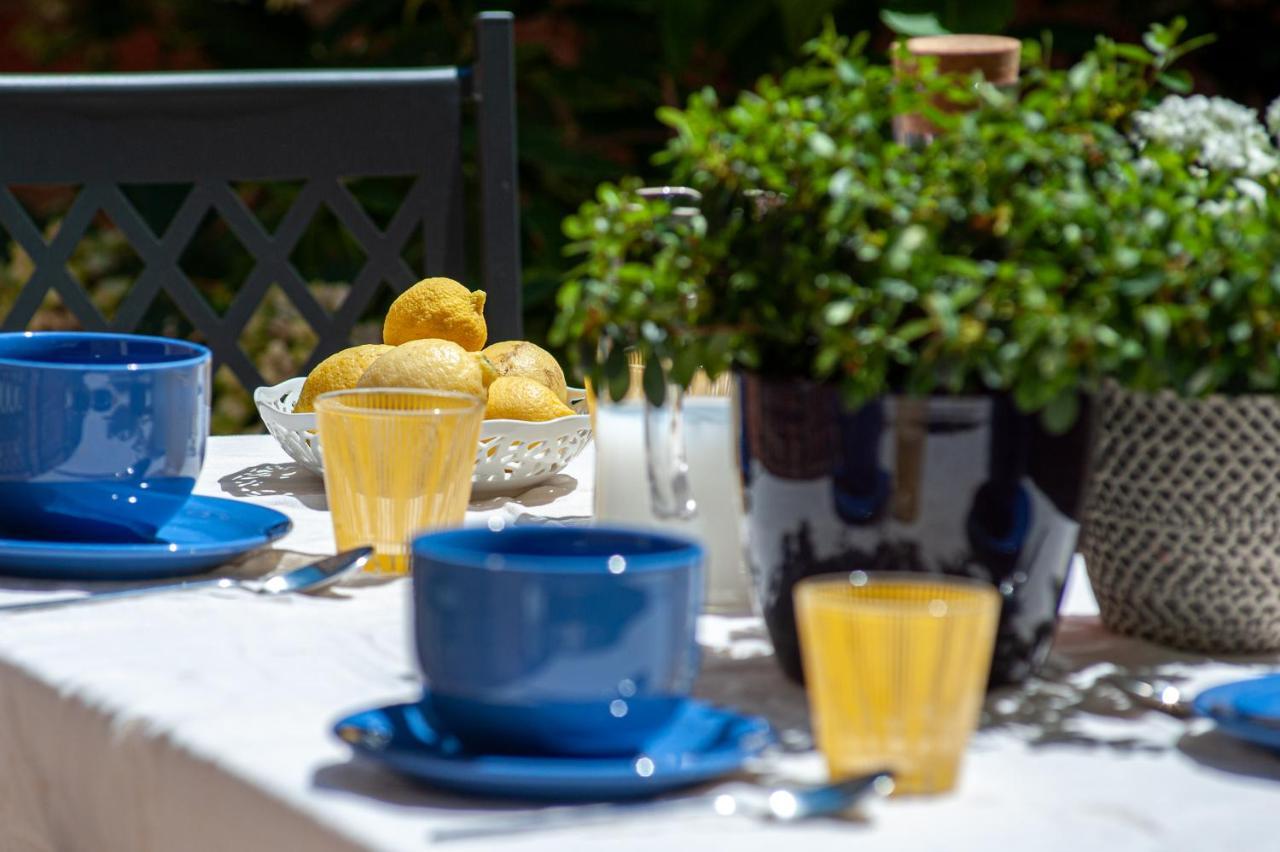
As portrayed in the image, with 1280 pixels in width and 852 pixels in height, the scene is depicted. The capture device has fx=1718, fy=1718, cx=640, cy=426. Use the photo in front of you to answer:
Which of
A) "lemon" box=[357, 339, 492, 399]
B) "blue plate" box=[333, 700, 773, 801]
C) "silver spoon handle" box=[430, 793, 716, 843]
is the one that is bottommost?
"silver spoon handle" box=[430, 793, 716, 843]

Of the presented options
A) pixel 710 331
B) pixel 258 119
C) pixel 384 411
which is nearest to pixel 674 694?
pixel 710 331

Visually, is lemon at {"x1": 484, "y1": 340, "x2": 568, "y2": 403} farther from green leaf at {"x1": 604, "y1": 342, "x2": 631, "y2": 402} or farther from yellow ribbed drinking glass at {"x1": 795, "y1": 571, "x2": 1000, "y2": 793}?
yellow ribbed drinking glass at {"x1": 795, "y1": 571, "x2": 1000, "y2": 793}

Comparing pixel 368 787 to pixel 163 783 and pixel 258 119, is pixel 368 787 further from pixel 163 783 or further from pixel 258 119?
pixel 258 119

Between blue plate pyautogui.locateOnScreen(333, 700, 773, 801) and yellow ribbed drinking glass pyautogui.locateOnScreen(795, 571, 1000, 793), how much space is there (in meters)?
0.04

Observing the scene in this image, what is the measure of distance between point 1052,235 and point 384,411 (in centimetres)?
34

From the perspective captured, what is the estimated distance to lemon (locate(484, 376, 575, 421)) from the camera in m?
1.08

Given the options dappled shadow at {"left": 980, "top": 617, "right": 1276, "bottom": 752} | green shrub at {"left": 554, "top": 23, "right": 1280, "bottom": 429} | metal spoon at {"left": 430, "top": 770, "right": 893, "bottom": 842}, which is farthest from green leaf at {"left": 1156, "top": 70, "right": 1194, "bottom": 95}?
metal spoon at {"left": 430, "top": 770, "right": 893, "bottom": 842}

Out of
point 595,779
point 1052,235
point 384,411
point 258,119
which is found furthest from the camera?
point 258,119

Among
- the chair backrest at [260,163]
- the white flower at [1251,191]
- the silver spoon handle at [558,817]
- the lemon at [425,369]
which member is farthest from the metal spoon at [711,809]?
the chair backrest at [260,163]

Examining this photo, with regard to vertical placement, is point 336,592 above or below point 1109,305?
below

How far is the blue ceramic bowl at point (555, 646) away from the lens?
0.56 metres

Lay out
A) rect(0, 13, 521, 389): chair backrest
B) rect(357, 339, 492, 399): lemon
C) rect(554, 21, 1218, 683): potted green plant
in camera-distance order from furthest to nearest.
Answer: rect(0, 13, 521, 389): chair backrest < rect(357, 339, 492, 399): lemon < rect(554, 21, 1218, 683): potted green plant

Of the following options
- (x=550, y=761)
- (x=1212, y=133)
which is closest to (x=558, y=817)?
(x=550, y=761)

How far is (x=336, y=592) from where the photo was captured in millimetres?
848
